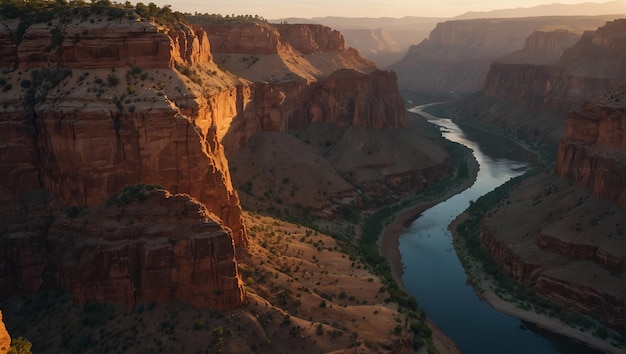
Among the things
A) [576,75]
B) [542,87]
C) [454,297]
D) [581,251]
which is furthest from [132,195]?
[542,87]

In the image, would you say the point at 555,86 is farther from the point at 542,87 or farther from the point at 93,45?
the point at 93,45

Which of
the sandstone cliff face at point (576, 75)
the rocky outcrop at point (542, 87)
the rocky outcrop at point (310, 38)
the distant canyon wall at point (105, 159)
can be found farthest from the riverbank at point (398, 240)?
the sandstone cliff face at point (576, 75)

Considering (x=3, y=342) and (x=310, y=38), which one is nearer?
(x=3, y=342)

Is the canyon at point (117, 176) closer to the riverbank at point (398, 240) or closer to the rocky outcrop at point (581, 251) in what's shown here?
the riverbank at point (398, 240)

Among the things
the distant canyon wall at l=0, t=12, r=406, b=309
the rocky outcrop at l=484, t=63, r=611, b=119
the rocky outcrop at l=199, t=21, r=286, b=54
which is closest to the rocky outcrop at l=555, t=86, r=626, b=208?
the distant canyon wall at l=0, t=12, r=406, b=309

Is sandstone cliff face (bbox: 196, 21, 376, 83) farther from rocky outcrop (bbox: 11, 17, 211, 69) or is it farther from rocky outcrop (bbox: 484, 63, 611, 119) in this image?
rocky outcrop (bbox: 484, 63, 611, 119)

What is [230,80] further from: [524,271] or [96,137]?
[524,271]
